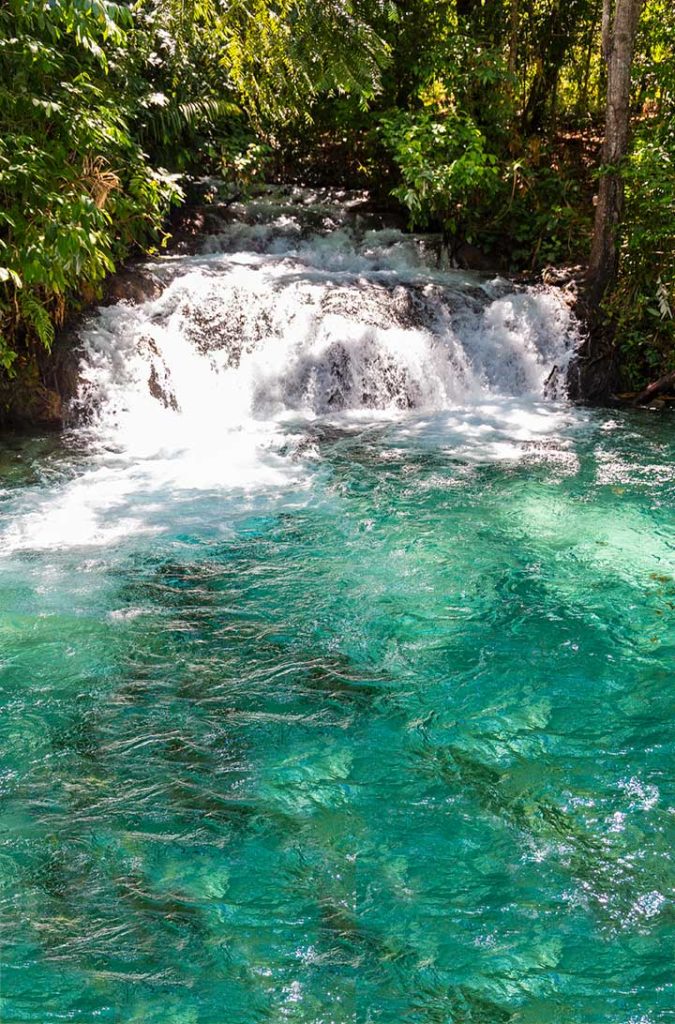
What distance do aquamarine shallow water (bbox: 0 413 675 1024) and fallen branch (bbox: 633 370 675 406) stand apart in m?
3.33

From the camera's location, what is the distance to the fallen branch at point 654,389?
356 inches

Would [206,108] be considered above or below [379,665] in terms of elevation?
above

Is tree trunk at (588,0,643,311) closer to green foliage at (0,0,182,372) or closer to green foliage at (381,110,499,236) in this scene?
green foliage at (381,110,499,236)

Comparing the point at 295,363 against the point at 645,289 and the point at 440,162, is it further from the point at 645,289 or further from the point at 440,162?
the point at 645,289

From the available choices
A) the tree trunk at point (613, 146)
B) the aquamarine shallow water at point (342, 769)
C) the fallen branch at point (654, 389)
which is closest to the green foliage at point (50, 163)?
the aquamarine shallow water at point (342, 769)

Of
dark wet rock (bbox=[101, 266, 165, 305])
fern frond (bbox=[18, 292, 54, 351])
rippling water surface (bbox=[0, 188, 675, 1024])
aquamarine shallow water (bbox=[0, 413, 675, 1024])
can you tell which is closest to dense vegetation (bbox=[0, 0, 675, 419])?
fern frond (bbox=[18, 292, 54, 351])

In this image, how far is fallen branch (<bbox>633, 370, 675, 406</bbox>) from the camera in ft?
29.7

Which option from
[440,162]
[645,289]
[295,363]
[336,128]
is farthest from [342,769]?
[336,128]

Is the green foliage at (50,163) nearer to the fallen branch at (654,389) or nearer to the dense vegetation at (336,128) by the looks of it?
the dense vegetation at (336,128)

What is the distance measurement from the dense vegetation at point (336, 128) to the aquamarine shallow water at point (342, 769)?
2814 millimetres

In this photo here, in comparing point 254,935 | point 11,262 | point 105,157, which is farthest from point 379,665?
point 105,157

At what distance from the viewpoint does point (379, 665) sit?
429cm

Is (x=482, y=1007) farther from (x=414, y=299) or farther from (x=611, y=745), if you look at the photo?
(x=414, y=299)

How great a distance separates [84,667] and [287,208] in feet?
30.0
